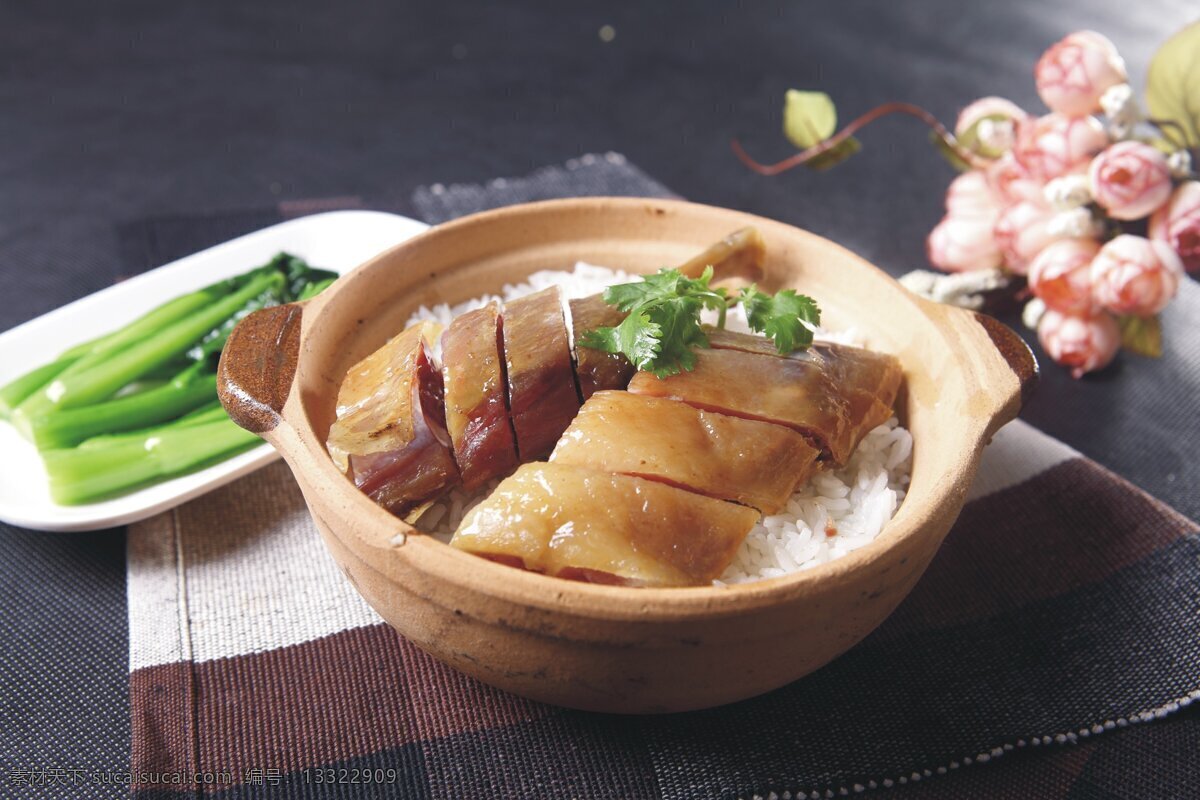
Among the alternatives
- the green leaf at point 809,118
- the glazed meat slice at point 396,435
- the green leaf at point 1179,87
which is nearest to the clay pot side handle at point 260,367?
the glazed meat slice at point 396,435

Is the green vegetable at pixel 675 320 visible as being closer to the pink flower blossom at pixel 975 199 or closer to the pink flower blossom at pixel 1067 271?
the pink flower blossom at pixel 1067 271

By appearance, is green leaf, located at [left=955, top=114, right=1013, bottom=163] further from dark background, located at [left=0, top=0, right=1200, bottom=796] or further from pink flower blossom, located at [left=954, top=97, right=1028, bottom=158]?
dark background, located at [left=0, top=0, right=1200, bottom=796]

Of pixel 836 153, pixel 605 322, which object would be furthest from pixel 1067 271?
pixel 605 322

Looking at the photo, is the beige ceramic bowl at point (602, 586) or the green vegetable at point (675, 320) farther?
the green vegetable at point (675, 320)

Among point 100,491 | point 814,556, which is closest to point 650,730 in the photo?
point 814,556

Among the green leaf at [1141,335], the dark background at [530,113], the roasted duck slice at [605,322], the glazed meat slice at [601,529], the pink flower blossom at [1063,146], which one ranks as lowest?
the dark background at [530,113]

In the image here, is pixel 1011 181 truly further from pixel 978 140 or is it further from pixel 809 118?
pixel 809 118
